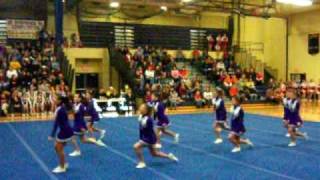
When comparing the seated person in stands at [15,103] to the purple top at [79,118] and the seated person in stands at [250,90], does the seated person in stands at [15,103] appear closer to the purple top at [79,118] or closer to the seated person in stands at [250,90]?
the purple top at [79,118]

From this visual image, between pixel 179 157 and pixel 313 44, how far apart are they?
21069 millimetres

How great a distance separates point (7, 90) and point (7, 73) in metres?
1.04

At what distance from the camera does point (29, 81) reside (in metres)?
20.1

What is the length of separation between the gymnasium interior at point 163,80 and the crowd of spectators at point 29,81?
0.06 metres

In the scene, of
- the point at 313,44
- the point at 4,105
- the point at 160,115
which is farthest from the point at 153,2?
the point at 313,44

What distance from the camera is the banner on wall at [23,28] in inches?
982

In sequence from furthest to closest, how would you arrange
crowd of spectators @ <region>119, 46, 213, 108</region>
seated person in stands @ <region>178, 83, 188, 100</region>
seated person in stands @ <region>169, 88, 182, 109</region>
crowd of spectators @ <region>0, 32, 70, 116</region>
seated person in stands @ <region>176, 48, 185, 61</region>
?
1. seated person in stands @ <region>176, 48, 185, 61</region>
2. seated person in stands @ <region>178, 83, 188, 100</region>
3. crowd of spectators @ <region>119, 46, 213, 108</region>
4. seated person in stands @ <region>169, 88, 182, 109</region>
5. crowd of spectators @ <region>0, 32, 70, 116</region>

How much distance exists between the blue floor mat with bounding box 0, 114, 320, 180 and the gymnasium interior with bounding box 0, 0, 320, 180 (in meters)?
0.03

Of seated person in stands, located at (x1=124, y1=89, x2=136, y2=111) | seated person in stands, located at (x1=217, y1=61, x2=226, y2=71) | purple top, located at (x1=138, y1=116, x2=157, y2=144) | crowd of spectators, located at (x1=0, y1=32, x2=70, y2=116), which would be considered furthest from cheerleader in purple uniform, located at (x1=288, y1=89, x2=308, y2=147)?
seated person in stands, located at (x1=217, y1=61, x2=226, y2=71)

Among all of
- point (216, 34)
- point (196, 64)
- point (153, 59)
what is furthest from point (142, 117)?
point (216, 34)

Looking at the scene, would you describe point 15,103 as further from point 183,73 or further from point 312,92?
point 312,92

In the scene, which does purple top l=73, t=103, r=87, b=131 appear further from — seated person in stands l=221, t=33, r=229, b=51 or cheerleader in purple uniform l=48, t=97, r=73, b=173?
seated person in stands l=221, t=33, r=229, b=51

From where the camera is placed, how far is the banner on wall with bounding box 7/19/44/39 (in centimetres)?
2494

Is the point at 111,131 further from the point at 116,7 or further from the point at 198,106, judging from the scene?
the point at 116,7
